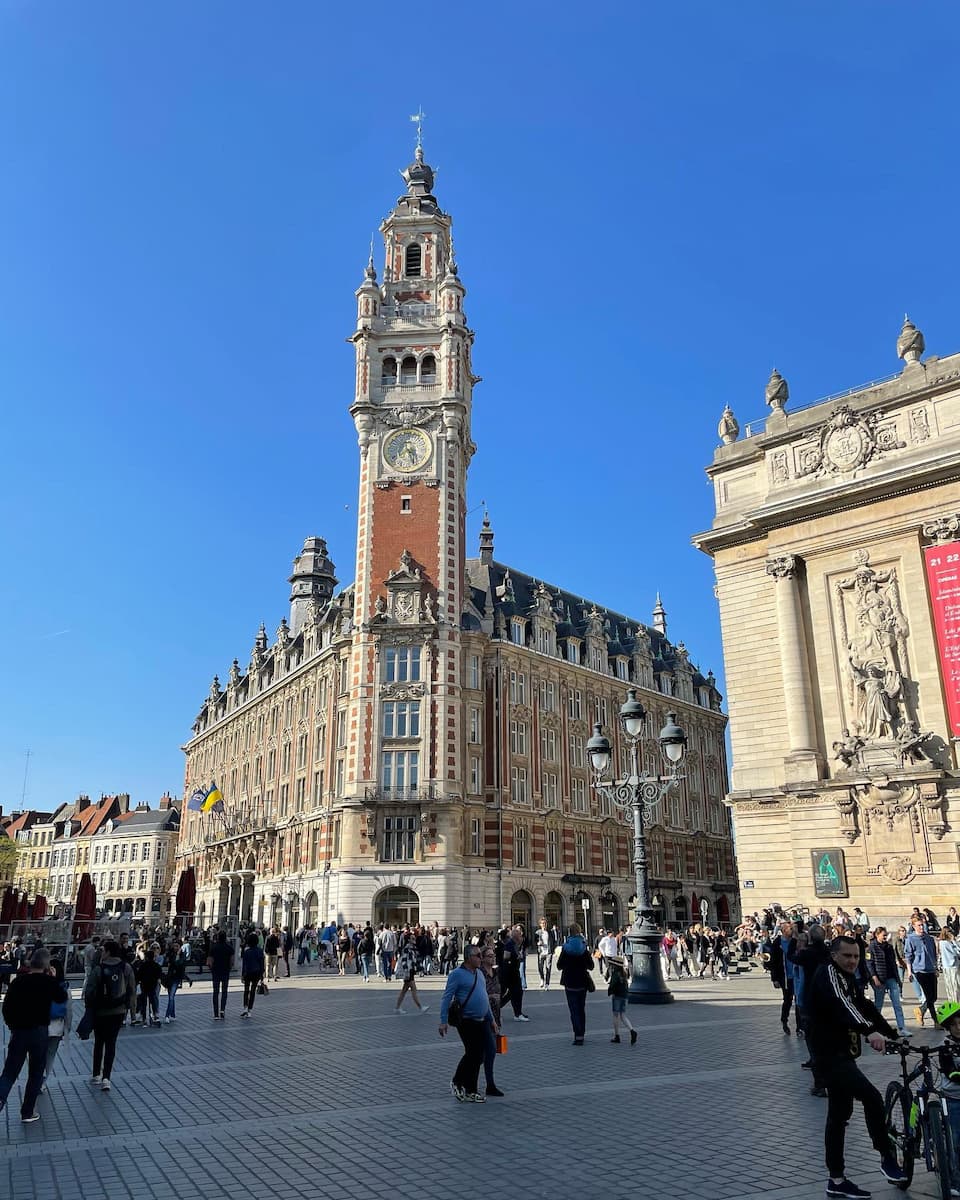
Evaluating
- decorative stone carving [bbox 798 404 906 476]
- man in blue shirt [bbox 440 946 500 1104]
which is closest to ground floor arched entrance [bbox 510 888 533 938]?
decorative stone carving [bbox 798 404 906 476]

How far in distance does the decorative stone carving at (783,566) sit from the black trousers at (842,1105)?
29474 millimetres

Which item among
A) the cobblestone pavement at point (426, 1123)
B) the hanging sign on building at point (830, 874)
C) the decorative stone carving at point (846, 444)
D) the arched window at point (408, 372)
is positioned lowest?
the cobblestone pavement at point (426, 1123)

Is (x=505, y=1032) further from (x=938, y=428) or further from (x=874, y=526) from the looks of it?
(x=938, y=428)

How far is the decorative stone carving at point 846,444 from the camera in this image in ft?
112

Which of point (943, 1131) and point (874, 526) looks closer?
point (943, 1131)

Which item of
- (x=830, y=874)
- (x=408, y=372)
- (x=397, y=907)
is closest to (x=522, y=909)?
(x=397, y=907)

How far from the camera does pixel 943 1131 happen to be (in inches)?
284

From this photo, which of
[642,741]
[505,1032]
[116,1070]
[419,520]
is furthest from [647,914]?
[642,741]

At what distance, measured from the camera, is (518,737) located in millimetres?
57781

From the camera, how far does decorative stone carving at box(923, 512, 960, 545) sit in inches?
1250

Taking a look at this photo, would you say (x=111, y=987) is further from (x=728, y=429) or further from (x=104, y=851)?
(x=104, y=851)

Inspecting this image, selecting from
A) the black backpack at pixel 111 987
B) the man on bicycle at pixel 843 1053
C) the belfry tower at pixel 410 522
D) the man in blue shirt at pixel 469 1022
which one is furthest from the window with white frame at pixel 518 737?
the man on bicycle at pixel 843 1053

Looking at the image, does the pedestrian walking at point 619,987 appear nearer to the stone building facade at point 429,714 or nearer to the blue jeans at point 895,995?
the blue jeans at point 895,995

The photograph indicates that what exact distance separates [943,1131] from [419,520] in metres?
49.6
